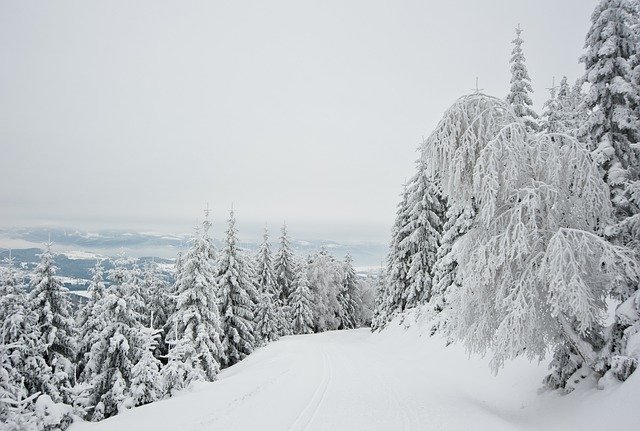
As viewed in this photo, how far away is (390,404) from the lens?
35.1 ft

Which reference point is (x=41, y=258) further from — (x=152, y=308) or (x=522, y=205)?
(x=522, y=205)

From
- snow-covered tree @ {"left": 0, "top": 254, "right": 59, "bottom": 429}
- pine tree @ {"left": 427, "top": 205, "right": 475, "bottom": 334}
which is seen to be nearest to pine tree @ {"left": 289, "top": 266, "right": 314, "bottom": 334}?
pine tree @ {"left": 427, "top": 205, "right": 475, "bottom": 334}

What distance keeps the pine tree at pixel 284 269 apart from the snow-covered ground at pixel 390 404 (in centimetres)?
3254

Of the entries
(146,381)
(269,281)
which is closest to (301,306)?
(269,281)

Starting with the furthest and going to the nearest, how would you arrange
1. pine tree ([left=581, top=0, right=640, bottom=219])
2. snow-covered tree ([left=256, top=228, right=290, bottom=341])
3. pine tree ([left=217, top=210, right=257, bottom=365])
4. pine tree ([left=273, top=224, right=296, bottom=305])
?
pine tree ([left=273, top=224, right=296, bottom=305]) < snow-covered tree ([left=256, top=228, right=290, bottom=341]) < pine tree ([left=217, top=210, right=257, bottom=365]) < pine tree ([left=581, top=0, right=640, bottom=219])

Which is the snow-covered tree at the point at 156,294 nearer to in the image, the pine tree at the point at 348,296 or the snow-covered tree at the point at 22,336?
the snow-covered tree at the point at 22,336

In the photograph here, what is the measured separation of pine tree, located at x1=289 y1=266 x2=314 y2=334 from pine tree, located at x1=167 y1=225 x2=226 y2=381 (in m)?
21.4

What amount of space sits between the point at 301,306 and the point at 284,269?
18.2 feet

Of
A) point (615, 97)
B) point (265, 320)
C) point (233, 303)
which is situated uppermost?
point (615, 97)

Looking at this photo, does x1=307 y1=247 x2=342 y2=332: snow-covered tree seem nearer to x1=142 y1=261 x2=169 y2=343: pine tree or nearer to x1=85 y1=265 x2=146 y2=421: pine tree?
x1=142 y1=261 x2=169 y2=343: pine tree

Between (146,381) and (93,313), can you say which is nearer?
(146,381)

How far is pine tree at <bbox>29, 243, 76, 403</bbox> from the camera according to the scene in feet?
65.2

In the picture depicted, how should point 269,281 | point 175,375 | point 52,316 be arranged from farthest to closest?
point 269,281
point 52,316
point 175,375

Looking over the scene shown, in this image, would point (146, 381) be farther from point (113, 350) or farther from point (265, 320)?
point (265, 320)
